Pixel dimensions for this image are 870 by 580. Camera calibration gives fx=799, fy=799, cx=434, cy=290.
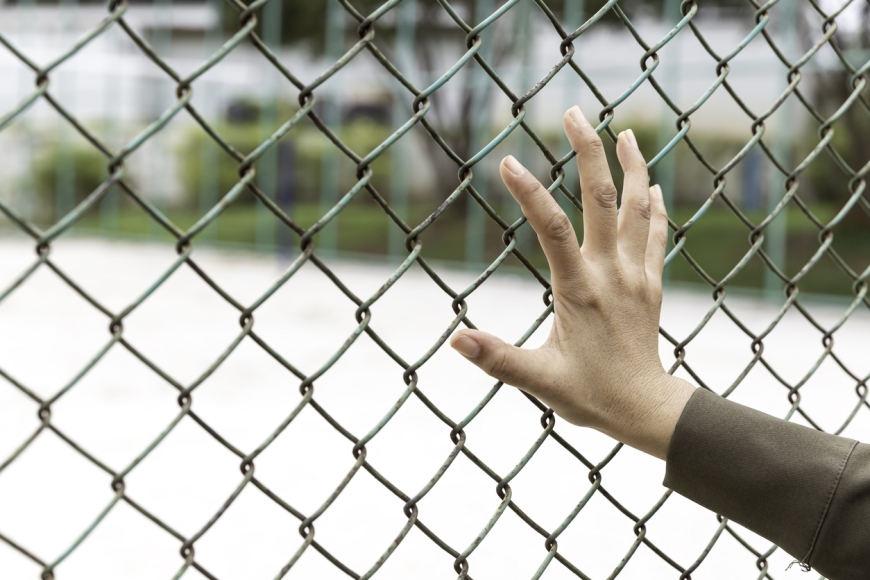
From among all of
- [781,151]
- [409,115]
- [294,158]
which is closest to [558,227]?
[781,151]

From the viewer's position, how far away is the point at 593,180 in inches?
44.0

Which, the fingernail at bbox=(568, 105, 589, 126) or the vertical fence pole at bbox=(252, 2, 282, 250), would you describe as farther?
the vertical fence pole at bbox=(252, 2, 282, 250)

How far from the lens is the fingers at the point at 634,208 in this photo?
121cm

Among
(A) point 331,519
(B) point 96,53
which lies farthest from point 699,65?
(B) point 96,53

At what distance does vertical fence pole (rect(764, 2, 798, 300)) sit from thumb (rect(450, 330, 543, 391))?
965 centimetres

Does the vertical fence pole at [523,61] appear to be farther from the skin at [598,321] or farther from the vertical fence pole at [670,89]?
the skin at [598,321]

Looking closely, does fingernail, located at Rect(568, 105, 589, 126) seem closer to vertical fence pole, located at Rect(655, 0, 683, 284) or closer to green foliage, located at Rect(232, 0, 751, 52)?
vertical fence pole, located at Rect(655, 0, 683, 284)

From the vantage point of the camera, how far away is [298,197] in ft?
49.7

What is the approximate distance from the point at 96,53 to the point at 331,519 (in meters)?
17.1

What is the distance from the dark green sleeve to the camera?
115 centimetres

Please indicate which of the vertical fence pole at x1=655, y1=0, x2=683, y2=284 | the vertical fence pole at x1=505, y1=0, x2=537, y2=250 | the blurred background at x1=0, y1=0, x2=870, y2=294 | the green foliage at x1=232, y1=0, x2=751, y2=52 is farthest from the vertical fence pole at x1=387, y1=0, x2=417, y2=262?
the vertical fence pole at x1=655, y1=0, x2=683, y2=284

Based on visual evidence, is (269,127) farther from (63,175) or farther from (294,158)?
(63,175)

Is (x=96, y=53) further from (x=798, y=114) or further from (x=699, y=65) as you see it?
(x=798, y=114)

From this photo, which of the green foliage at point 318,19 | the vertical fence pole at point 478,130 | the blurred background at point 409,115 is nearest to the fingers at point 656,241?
the blurred background at point 409,115
